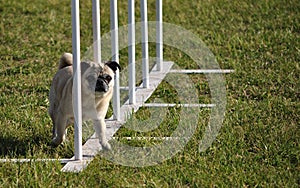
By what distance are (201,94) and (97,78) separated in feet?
6.51

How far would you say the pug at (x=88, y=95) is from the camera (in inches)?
199

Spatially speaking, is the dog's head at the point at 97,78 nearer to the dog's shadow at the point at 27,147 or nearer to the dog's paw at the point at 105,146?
the dog's paw at the point at 105,146

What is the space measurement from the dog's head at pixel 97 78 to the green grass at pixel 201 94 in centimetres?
46

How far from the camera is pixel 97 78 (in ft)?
16.5

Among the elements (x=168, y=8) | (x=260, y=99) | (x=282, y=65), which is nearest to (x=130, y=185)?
(x=260, y=99)

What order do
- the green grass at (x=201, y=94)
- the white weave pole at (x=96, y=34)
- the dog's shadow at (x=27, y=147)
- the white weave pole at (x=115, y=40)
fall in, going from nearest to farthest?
the green grass at (x=201, y=94)
the dog's shadow at (x=27, y=147)
the white weave pole at (x=96, y=34)
the white weave pole at (x=115, y=40)

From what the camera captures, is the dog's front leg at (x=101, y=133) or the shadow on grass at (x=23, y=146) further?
the dog's front leg at (x=101, y=133)

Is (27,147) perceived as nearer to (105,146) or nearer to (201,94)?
(105,146)

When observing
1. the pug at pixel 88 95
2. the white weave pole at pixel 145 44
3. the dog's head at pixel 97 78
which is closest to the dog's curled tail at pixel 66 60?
the pug at pixel 88 95

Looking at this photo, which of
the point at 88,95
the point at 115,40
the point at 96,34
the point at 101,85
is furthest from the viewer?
the point at 115,40

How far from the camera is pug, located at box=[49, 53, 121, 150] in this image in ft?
16.6

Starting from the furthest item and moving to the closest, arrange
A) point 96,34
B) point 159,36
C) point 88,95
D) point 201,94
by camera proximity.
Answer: point 159,36, point 201,94, point 96,34, point 88,95

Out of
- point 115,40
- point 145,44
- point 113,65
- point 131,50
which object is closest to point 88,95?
point 113,65

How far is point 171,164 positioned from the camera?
4.91 metres
